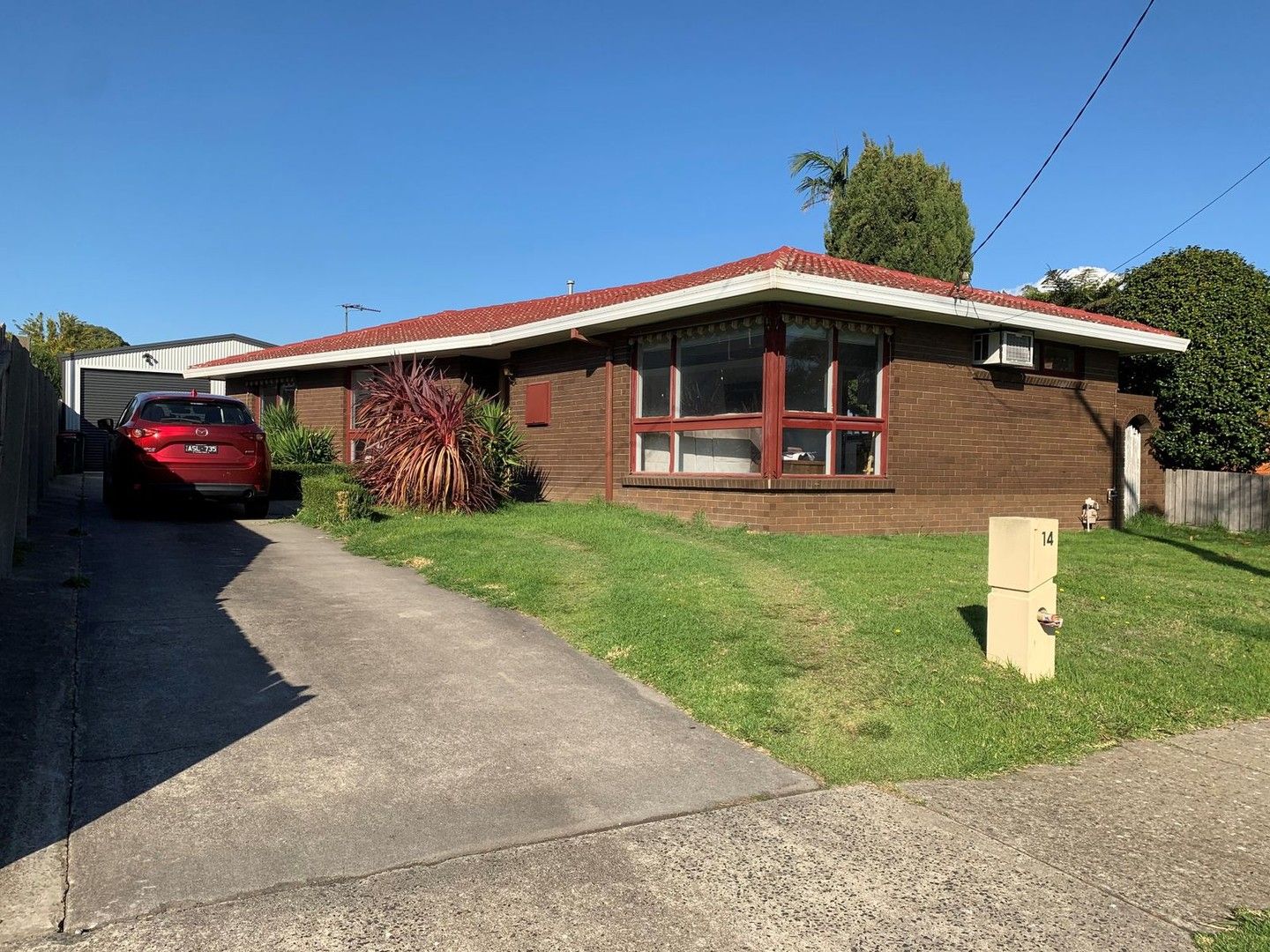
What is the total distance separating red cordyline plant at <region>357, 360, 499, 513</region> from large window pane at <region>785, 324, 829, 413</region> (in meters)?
4.27

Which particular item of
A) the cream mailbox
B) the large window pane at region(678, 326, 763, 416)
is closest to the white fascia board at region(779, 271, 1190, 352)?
the large window pane at region(678, 326, 763, 416)

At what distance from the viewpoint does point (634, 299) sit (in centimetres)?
1260

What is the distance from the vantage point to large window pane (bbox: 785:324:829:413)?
11.8 m

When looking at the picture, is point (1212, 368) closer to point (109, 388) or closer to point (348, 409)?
point (348, 409)

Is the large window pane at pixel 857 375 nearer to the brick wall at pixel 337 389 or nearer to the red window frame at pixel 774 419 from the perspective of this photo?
the red window frame at pixel 774 419

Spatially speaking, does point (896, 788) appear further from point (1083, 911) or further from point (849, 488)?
point (849, 488)

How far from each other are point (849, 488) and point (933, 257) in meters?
18.4

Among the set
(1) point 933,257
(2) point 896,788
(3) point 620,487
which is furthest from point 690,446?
(1) point 933,257

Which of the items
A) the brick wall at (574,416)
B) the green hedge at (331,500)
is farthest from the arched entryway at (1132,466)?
the green hedge at (331,500)

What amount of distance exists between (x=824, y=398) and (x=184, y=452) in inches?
312

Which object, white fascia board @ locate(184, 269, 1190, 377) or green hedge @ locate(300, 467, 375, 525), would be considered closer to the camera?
white fascia board @ locate(184, 269, 1190, 377)

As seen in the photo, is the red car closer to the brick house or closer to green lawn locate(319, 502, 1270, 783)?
green lawn locate(319, 502, 1270, 783)

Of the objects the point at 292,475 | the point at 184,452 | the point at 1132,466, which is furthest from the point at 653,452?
the point at 1132,466

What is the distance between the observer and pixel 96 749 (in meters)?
4.13
